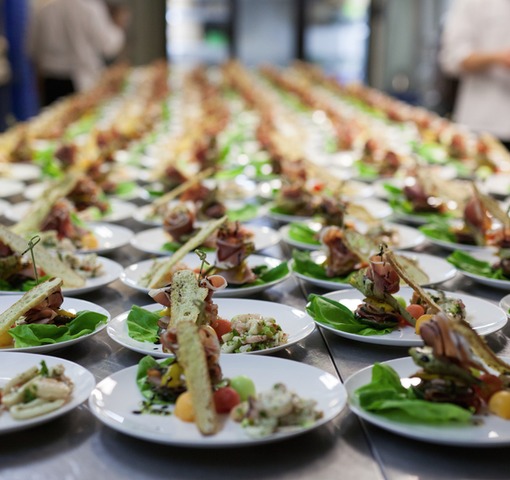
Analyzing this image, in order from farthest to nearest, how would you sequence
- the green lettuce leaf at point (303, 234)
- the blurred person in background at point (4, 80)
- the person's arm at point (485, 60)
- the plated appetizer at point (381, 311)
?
the blurred person in background at point (4, 80) < the person's arm at point (485, 60) < the green lettuce leaf at point (303, 234) < the plated appetizer at point (381, 311)

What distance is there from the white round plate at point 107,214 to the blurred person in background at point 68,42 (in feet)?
20.1

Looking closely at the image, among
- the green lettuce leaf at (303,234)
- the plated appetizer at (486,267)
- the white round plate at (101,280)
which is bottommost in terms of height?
the green lettuce leaf at (303,234)

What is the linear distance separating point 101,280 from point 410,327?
0.76 m

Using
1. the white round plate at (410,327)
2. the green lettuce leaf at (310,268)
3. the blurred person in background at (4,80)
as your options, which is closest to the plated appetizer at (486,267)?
the white round plate at (410,327)

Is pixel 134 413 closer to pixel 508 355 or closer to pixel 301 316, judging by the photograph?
pixel 301 316

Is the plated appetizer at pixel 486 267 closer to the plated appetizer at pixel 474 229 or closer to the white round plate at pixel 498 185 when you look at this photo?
the plated appetizer at pixel 474 229

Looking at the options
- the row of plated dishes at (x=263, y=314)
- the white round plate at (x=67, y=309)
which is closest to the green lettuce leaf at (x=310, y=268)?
the row of plated dishes at (x=263, y=314)

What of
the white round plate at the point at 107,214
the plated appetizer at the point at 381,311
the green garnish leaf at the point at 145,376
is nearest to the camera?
the green garnish leaf at the point at 145,376

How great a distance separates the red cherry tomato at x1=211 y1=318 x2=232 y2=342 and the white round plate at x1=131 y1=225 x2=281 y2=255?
69cm

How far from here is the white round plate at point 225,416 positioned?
1119 mm

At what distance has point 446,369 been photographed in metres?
1.21

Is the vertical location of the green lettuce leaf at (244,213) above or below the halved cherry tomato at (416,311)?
below

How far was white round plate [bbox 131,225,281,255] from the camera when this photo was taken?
2.24 metres

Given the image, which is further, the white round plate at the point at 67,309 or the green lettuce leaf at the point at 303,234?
the green lettuce leaf at the point at 303,234
